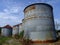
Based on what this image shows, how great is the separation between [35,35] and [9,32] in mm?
18924

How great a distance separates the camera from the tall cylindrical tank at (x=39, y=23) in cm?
1069

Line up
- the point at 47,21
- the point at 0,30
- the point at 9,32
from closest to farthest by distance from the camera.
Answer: the point at 47,21
the point at 9,32
the point at 0,30

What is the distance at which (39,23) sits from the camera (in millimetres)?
10891

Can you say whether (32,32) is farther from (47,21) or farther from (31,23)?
(47,21)

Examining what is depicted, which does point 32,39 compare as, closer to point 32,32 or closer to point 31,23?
point 32,32

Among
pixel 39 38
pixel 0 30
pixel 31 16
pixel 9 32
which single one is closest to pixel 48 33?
pixel 39 38

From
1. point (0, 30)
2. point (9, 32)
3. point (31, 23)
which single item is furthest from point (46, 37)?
point (0, 30)

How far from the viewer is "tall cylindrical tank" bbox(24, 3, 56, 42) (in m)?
10.7

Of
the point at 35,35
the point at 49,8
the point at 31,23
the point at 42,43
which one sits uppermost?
the point at 49,8

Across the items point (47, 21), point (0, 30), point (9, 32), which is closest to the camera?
point (47, 21)

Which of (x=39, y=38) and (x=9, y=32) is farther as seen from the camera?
(x=9, y=32)

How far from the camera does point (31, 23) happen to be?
11.2 metres

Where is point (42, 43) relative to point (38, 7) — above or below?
below

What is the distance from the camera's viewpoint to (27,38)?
36.9 ft
